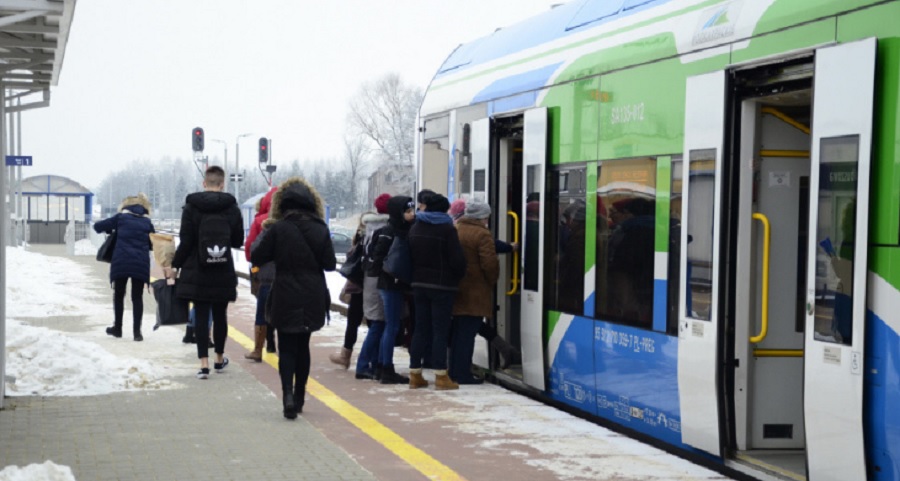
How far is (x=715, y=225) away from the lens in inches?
283

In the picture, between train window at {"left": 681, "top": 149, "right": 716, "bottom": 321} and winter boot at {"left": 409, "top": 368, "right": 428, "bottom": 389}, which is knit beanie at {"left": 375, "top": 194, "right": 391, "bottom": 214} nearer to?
winter boot at {"left": 409, "top": 368, "right": 428, "bottom": 389}

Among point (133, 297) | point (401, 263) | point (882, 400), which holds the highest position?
point (401, 263)

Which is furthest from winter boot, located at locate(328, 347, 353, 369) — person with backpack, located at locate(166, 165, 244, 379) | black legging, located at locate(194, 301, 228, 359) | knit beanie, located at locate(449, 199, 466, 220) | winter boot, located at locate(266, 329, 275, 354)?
knit beanie, located at locate(449, 199, 466, 220)

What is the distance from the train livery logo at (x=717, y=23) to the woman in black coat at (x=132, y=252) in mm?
8810

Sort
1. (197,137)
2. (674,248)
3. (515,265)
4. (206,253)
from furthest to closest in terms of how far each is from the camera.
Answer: (197,137), (206,253), (515,265), (674,248)

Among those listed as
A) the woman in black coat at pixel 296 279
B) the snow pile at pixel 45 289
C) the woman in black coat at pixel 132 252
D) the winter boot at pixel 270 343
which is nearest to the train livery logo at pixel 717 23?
the woman in black coat at pixel 296 279

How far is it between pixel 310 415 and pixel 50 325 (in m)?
8.16

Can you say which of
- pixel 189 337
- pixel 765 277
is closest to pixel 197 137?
pixel 189 337

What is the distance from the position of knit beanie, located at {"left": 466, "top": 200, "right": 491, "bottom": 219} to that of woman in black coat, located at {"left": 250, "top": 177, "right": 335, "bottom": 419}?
5.66 feet

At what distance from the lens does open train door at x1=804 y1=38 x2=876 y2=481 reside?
5.73m

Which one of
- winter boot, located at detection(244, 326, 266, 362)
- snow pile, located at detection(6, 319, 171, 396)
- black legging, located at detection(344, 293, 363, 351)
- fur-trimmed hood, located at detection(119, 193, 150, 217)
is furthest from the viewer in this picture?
fur-trimmed hood, located at detection(119, 193, 150, 217)

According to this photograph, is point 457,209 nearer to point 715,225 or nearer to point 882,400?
point 715,225

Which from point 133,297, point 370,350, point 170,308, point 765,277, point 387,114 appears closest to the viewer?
point 765,277

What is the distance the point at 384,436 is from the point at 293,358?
3.65ft
